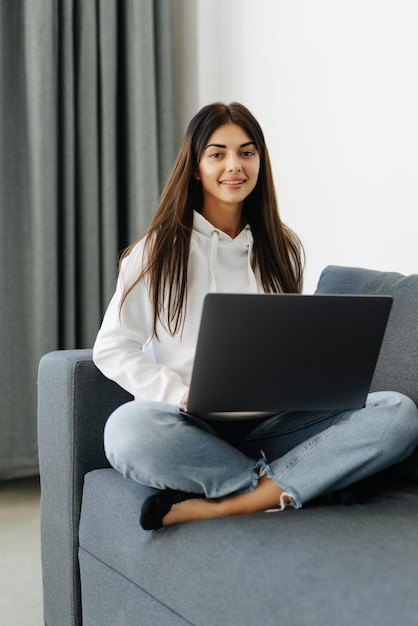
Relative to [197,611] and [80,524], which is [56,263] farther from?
[197,611]

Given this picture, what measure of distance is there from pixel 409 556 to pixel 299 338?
1.29 feet

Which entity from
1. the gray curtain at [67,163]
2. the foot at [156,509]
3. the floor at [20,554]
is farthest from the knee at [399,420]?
the gray curtain at [67,163]

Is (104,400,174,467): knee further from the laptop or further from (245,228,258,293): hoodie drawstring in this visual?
(245,228,258,293): hoodie drawstring

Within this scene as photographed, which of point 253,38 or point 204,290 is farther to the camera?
point 253,38

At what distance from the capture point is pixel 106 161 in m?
2.96

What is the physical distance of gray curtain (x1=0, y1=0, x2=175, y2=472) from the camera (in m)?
2.81

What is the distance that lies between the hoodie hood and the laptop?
43 centimetres

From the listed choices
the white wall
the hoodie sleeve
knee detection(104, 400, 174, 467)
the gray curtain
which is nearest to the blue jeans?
knee detection(104, 400, 174, 467)

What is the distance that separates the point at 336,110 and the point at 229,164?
839 mm

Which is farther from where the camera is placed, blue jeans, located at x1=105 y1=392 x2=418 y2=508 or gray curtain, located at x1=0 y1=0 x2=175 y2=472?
gray curtain, located at x1=0 y1=0 x2=175 y2=472

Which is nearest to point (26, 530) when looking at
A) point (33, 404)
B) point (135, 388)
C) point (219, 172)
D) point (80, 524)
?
point (33, 404)

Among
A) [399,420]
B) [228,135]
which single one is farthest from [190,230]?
[399,420]

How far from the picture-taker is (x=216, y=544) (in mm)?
1271

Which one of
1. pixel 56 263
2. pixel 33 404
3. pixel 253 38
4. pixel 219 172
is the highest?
pixel 253 38
